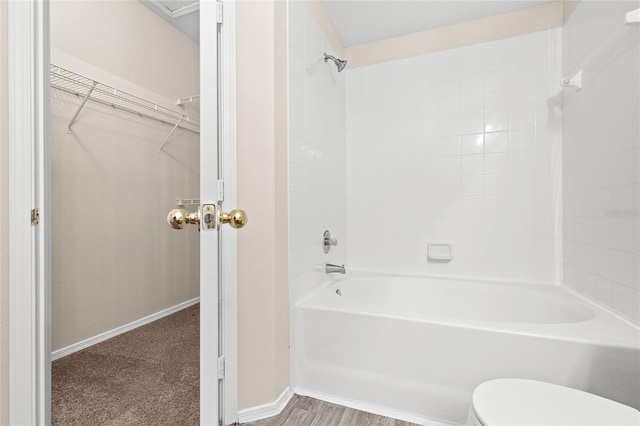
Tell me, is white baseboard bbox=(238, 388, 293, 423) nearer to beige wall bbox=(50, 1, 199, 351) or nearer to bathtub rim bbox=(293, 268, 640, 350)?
bathtub rim bbox=(293, 268, 640, 350)

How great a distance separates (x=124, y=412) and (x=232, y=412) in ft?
1.74

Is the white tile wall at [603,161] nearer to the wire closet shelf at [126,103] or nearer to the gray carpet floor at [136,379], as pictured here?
the wire closet shelf at [126,103]

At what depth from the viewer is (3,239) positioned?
2.99 ft

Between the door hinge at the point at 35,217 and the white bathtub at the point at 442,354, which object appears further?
the white bathtub at the point at 442,354

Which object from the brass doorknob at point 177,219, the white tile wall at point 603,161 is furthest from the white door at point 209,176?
the white tile wall at point 603,161

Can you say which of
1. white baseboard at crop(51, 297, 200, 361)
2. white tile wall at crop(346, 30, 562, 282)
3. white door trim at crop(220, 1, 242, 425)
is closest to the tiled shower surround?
white tile wall at crop(346, 30, 562, 282)

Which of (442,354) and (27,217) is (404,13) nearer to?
(442,354)

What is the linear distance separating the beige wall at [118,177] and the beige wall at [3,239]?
0.46 meters

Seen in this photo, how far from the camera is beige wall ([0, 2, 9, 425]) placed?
0.91 metres

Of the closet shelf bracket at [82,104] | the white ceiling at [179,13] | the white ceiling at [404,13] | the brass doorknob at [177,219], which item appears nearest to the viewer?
the brass doorknob at [177,219]

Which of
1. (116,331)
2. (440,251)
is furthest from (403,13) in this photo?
(116,331)

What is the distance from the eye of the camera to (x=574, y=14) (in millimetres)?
1804

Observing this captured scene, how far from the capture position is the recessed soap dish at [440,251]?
2.21 m

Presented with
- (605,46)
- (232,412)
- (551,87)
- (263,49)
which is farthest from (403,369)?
(551,87)
